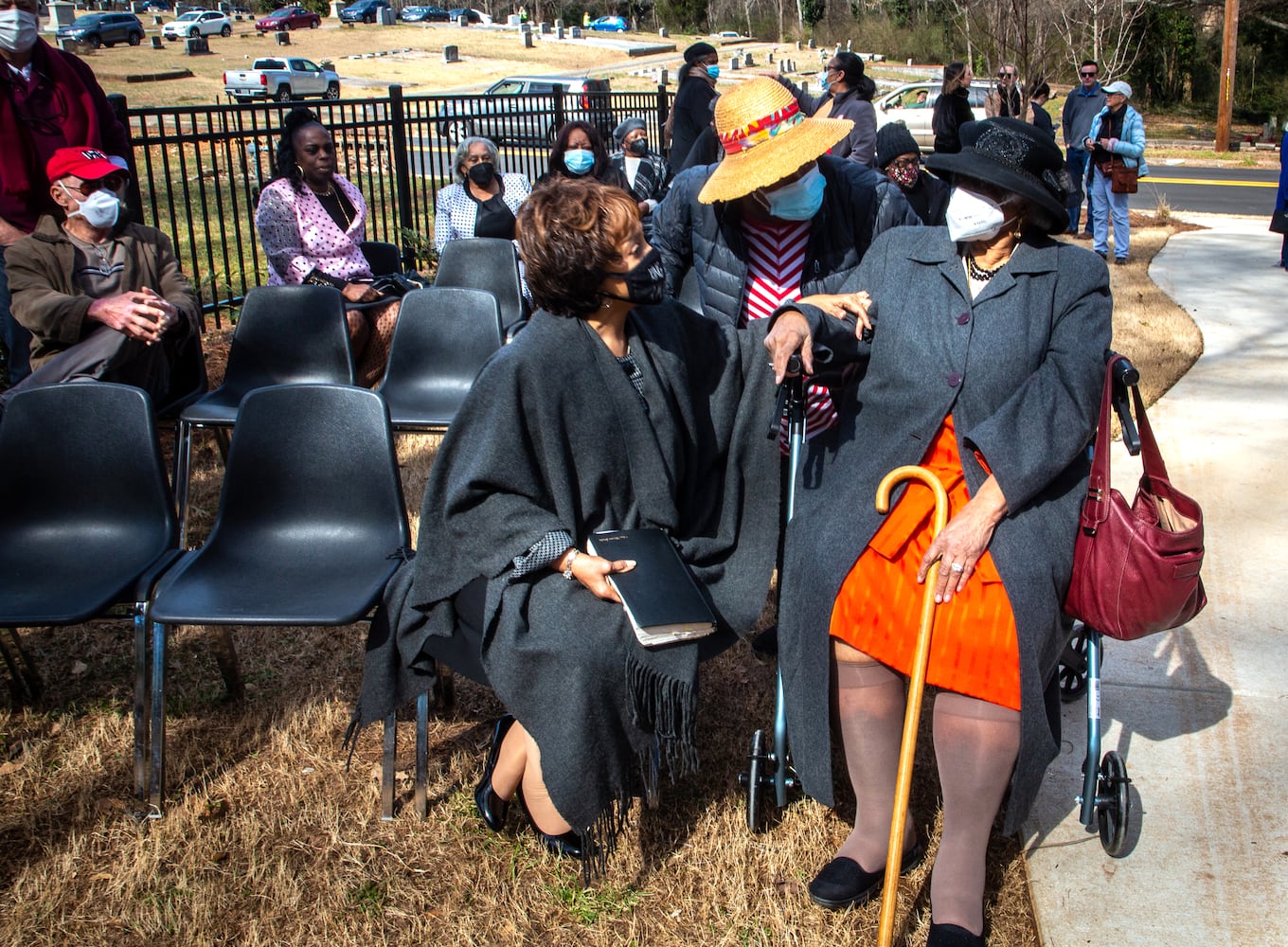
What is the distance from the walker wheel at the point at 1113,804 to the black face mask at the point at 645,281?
1678 mm

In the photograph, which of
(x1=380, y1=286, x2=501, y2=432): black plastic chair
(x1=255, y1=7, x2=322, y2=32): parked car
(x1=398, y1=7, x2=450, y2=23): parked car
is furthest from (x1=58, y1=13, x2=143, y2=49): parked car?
(x1=380, y1=286, x2=501, y2=432): black plastic chair

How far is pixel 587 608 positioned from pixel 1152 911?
1.61m

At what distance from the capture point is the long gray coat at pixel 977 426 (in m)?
2.66

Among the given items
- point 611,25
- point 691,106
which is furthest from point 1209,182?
point 611,25

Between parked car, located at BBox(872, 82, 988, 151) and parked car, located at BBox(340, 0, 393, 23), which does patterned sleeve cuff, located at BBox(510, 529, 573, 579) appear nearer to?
parked car, located at BBox(872, 82, 988, 151)

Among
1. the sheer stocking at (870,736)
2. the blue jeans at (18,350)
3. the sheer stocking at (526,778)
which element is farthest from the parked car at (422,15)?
the sheer stocking at (870,736)

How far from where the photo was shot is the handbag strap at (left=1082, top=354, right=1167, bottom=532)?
8.68ft

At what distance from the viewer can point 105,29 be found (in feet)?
154

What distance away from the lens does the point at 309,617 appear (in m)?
3.17

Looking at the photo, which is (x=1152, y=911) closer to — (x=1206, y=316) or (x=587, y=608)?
(x=587, y=608)

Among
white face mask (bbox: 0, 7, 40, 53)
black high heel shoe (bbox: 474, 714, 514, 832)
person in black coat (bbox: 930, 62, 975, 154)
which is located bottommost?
black high heel shoe (bbox: 474, 714, 514, 832)

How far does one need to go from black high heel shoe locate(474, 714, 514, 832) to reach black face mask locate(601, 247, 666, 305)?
49.6 inches

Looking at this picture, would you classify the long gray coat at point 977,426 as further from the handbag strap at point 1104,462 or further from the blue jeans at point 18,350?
the blue jeans at point 18,350

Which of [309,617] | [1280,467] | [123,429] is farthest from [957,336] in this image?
[1280,467]
